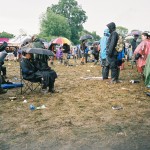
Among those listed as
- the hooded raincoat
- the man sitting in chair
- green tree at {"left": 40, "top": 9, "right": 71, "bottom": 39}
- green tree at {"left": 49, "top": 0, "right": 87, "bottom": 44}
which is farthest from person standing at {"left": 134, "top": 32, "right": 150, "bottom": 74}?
green tree at {"left": 49, "top": 0, "right": 87, "bottom": 44}

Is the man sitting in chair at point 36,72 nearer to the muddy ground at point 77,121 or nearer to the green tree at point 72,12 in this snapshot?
the muddy ground at point 77,121

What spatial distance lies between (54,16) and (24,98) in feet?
218

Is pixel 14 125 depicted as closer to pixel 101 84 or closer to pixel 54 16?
pixel 101 84

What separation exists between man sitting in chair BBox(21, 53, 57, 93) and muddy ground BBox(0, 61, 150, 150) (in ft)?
1.43

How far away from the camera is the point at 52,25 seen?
2872 inches

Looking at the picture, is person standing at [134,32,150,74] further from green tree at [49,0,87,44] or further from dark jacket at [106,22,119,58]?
green tree at [49,0,87,44]

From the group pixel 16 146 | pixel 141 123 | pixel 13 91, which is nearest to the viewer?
pixel 16 146

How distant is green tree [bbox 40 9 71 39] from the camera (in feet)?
239

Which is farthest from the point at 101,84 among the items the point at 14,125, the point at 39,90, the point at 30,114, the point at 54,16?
the point at 54,16

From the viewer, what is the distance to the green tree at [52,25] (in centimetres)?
7281

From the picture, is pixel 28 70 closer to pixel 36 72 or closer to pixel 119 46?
pixel 36 72

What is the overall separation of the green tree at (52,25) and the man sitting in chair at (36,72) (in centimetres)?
6433

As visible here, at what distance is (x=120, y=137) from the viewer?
16.2 feet

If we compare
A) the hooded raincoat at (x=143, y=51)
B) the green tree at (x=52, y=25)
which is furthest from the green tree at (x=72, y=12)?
the hooded raincoat at (x=143, y=51)
